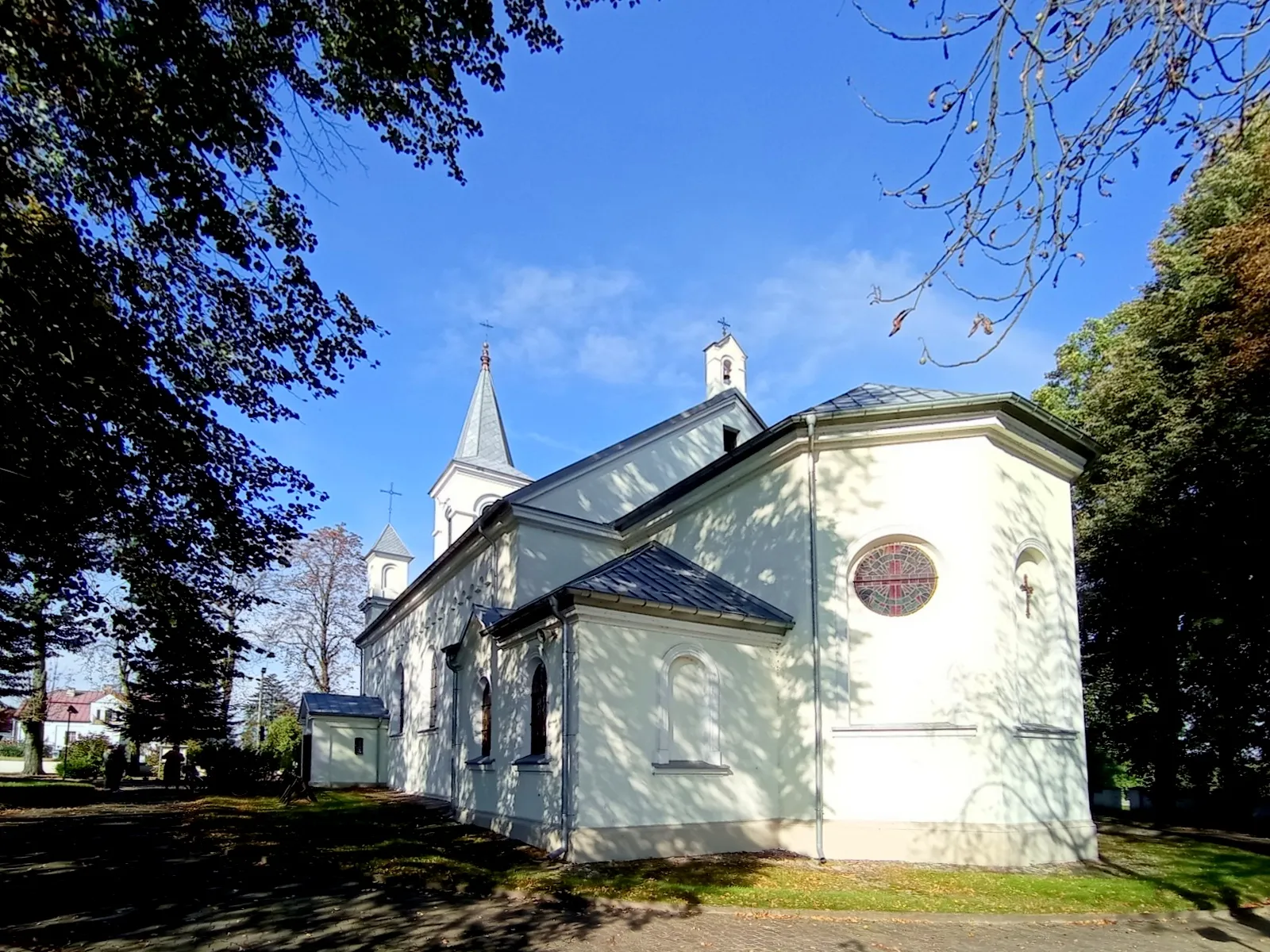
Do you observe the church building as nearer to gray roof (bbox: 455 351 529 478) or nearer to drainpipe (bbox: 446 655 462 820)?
drainpipe (bbox: 446 655 462 820)

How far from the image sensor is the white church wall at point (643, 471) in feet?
61.6

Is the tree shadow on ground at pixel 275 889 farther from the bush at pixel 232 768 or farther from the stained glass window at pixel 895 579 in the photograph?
the bush at pixel 232 768

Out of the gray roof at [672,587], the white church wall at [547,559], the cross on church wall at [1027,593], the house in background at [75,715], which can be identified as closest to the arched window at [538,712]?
the gray roof at [672,587]

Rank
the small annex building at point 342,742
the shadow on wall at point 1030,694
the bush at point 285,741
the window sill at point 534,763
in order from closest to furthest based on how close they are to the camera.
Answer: the shadow on wall at point 1030,694
the window sill at point 534,763
the small annex building at point 342,742
the bush at point 285,741

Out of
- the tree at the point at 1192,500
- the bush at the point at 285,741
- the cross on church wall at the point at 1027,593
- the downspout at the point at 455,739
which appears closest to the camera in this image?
the cross on church wall at the point at 1027,593

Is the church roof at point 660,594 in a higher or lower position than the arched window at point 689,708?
higher

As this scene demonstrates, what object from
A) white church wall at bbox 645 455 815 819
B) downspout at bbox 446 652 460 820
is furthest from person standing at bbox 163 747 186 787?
white church wall at bbox 645 455 815 819

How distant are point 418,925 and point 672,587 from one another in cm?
694

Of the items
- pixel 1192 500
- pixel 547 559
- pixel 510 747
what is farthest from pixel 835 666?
pixel 1192 500

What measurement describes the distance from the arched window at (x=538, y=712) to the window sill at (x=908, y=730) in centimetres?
473

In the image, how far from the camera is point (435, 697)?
2398 cm

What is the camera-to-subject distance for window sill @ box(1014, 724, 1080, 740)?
12023 millimetres

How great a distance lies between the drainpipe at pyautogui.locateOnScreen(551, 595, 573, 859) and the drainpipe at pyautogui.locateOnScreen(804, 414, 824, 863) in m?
Result: 3.88

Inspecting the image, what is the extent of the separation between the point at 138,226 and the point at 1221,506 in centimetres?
2104
